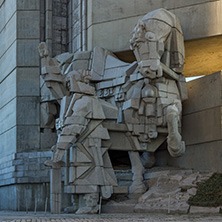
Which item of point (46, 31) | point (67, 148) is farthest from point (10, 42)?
point (67, 148)

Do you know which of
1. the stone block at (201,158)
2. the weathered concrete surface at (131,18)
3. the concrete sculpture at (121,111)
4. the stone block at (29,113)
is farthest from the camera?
the stone block at (29,113)

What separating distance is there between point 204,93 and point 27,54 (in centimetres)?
917

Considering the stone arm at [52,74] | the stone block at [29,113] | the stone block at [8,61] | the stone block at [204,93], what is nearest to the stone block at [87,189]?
the stone arm at [52,74]

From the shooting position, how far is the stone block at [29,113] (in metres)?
24.4

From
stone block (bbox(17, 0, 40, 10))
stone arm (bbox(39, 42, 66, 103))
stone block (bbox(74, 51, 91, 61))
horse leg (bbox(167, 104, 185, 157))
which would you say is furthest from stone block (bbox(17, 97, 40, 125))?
horse leg (bbox(167, 104, 185, 157))

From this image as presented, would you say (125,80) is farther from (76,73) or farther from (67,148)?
(67,148)

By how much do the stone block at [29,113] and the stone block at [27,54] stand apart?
6.11ft

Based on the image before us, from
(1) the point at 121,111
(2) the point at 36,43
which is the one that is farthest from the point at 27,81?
(1) the point at 121,111

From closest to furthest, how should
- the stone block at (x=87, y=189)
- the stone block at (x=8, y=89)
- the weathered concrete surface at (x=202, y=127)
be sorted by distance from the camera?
1. the stone block at (x=87, y=189)
2. the weathered concrete surface at (x=202, y=127)
3. the stone block at (x=8, y=89)

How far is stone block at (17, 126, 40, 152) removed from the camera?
24188 mm

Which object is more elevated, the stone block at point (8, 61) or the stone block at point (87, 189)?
the stone block at point (8, 61)

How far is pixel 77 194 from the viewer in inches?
719

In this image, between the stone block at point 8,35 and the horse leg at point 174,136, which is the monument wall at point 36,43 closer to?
the stone block at point 8,35

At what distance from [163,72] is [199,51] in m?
5.09
